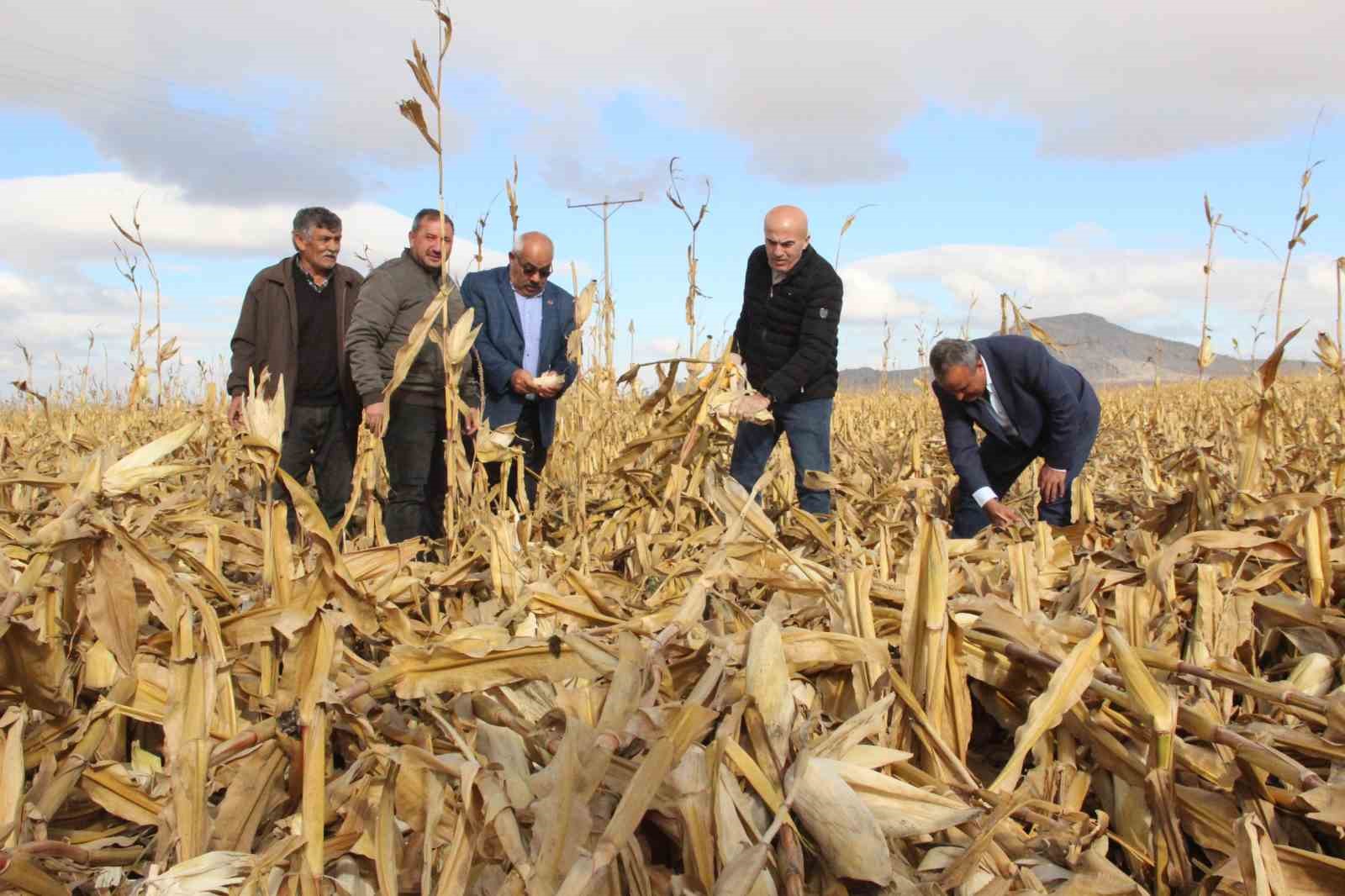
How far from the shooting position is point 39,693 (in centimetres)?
127

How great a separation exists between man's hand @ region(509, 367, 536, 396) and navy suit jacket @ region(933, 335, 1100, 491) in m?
1.76

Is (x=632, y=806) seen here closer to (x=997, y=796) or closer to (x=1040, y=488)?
(x=997, y=796)

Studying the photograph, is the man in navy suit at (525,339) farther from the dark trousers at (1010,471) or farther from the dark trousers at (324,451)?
the dark trousers at (1010,471)

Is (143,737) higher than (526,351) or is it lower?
lower

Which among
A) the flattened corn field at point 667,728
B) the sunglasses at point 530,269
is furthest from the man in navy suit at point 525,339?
the flattened corn field at point 667,728

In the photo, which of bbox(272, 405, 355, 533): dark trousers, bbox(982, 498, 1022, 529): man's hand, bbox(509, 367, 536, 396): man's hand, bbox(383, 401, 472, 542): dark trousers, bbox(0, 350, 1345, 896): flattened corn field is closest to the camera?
bbox(0, 350, 1345, 896): flattened corn field

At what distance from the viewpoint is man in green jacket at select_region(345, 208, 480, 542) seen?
3.90 meters

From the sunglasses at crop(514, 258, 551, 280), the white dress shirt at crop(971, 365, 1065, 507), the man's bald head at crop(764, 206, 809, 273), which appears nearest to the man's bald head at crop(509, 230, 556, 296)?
the sunglasses at crop(514, 258, 551, 280)

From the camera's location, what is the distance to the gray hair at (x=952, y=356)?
3904mm

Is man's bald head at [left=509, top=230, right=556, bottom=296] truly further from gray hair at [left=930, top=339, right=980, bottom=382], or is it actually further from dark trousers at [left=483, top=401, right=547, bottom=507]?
gray hair at [left=930, top=339, right=980, bottom=382]

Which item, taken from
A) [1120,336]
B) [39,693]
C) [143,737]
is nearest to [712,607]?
[143,737]

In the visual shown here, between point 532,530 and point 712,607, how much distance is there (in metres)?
1.50

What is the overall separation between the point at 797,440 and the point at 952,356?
78 centimetres

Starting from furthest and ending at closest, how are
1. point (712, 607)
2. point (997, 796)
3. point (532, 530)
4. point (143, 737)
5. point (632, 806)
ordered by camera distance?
point (532, 530) < point (712, 607) < point (143, 737) < point (997, 796) < point (632, 806)
